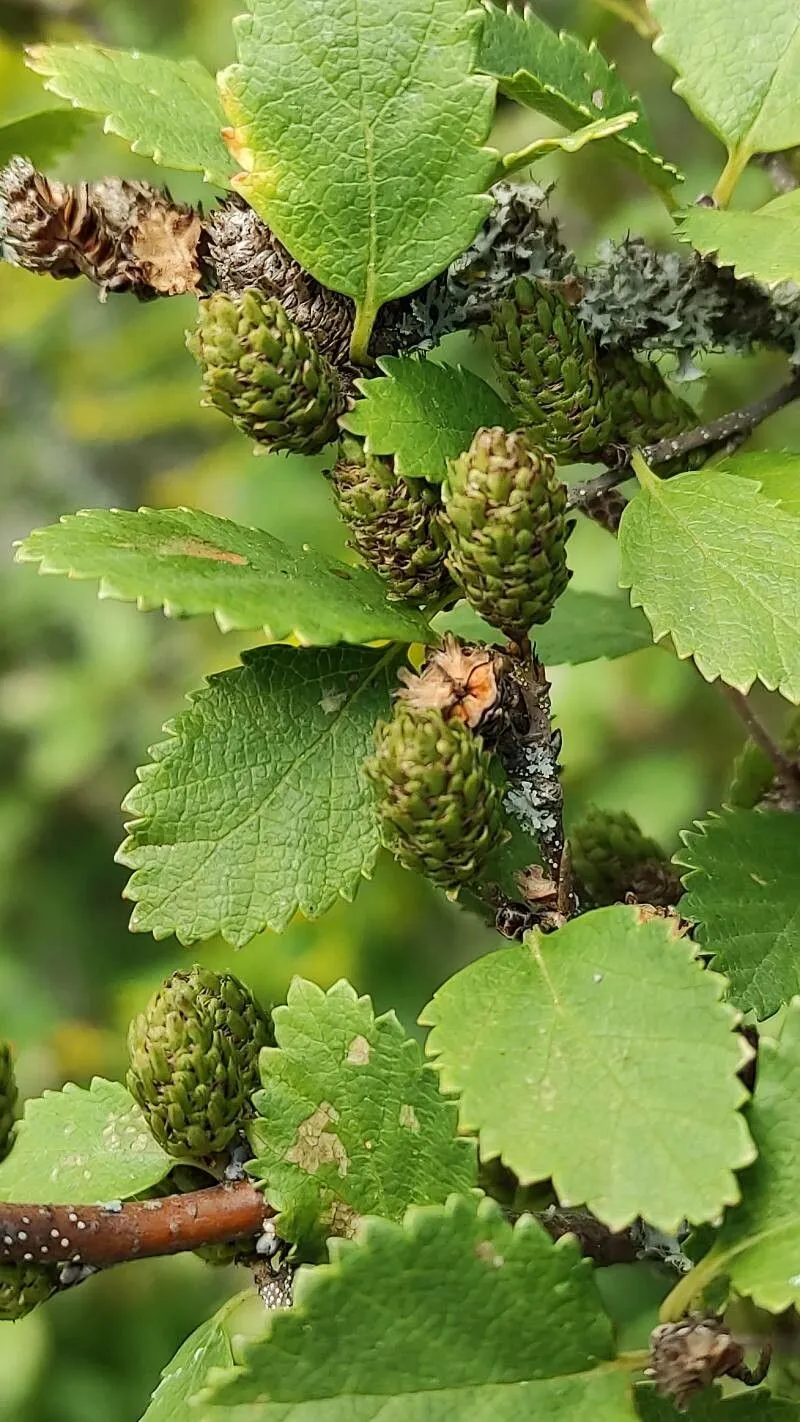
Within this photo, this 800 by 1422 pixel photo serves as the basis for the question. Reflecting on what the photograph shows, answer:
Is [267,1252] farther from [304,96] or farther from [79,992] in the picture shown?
[79,992]

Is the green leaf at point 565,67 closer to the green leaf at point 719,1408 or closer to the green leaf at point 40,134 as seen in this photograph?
the green leaf at point 40,134

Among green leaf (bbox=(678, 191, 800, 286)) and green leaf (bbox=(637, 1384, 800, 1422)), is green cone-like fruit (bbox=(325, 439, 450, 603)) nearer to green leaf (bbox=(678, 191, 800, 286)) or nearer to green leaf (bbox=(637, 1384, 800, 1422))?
green leaf (bbox=(678, 191, 800, 286))

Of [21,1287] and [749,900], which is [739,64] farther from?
[21,1287]

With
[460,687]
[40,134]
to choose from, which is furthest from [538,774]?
[40,134]

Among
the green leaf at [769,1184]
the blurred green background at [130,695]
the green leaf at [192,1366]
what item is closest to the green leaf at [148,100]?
the green leaf at [769,1184]

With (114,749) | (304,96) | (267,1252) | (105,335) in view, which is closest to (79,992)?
(114,749)

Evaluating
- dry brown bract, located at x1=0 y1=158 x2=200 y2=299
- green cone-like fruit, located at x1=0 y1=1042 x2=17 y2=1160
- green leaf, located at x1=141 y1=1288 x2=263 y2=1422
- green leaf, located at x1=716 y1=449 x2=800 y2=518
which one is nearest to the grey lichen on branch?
dry brown bract, located at x1=0 y1=158 x2=200 y2=299

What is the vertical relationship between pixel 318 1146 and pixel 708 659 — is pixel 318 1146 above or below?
below
